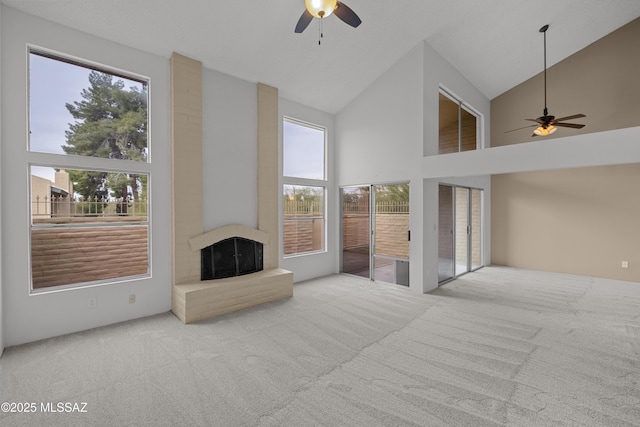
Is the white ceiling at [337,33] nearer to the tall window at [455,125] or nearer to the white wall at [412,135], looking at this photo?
the white wall at [412,135]

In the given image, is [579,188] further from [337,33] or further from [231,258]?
[231,258]

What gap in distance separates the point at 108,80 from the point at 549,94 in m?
8.71

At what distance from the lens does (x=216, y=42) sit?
13.4 feet

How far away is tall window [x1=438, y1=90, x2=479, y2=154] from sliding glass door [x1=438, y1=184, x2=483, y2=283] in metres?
0.91

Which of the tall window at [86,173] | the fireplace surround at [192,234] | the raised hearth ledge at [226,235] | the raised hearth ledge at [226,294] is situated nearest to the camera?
the tall window at [86,173]

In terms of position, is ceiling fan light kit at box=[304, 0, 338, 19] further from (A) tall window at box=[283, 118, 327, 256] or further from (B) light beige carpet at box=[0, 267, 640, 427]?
(A) tall window at box=[283, 118, 327, 256]

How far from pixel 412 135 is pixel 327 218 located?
2.53 m

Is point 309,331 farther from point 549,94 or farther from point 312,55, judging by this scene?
point 549,94

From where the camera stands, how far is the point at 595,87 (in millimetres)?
6086

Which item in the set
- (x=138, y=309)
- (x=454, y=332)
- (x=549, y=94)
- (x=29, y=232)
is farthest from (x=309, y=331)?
(x=549, y=94)

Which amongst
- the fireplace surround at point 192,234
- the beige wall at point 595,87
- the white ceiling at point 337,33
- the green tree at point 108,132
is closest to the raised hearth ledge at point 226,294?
the fireplace surround at point 192,234

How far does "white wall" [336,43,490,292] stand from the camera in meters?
5.09

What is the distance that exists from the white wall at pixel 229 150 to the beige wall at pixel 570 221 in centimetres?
634

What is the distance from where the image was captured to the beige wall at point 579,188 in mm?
5770
